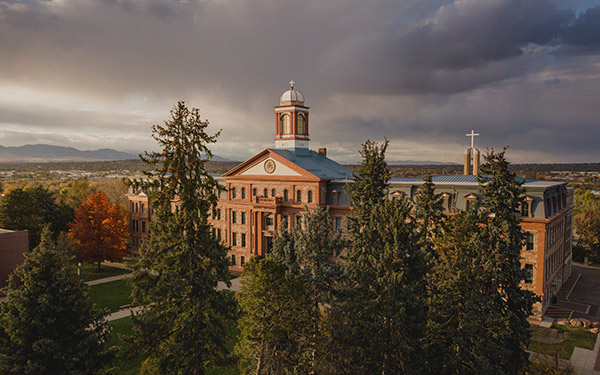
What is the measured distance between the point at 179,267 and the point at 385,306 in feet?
30.3

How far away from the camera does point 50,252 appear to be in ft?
56.9

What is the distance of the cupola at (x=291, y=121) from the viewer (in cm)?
5647

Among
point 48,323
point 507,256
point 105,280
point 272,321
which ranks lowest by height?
point 105,280

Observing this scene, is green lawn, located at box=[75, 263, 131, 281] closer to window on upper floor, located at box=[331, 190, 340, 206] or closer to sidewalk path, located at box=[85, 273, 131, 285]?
sidewalk path, located at box=[85, 273, 131, 285]

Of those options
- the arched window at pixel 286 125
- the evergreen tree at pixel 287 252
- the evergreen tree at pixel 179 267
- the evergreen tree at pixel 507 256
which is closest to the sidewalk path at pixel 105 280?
the arched window at pixel 286 125

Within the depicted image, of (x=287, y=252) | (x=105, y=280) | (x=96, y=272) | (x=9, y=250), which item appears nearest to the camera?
(x=287, y=252)

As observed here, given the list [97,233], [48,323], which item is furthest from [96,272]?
[48,323]

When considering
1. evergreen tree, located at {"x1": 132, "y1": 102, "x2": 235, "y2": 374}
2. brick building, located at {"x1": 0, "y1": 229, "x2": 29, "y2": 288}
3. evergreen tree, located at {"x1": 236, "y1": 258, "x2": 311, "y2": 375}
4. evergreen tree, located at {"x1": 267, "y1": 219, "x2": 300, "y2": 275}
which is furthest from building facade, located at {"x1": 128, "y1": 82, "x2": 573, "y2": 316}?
evergreen tree, located at {"x1": 132, "y1": 102, "x2": 235, "y2": 374}

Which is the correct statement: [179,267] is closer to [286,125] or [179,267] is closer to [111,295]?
[111,295]

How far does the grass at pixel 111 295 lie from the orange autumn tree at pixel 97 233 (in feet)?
17.9

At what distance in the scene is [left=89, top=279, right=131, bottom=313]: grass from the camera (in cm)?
3981

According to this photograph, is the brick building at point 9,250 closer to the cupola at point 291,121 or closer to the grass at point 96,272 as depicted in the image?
the grass at point 96,272

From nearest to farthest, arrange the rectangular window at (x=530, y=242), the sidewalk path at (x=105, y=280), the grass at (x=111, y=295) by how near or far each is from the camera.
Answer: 1. the rectangular window at (x=530, y=242)
2. the grass at (x=111, y=295)
3. the sidewalk path at (x=105, y=280)

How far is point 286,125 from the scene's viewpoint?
57062mm
